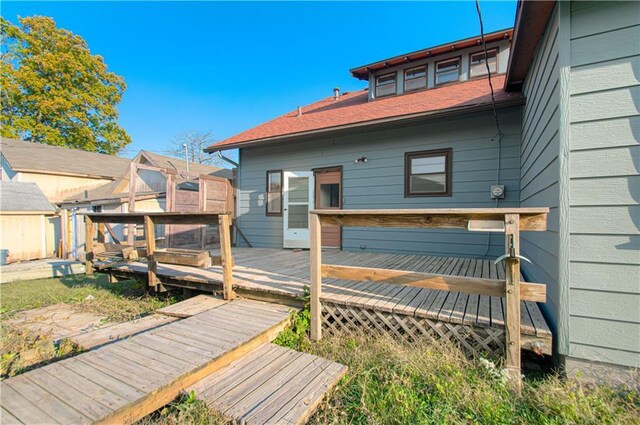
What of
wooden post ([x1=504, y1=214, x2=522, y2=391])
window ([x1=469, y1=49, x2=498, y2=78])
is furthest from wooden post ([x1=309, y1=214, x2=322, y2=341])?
window ([x1=469, y1=49, x2=498, y2=78])

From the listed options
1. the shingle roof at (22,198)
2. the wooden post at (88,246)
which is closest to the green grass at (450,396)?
the wooden post at (88,246)

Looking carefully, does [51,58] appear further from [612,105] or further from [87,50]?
[612,105]

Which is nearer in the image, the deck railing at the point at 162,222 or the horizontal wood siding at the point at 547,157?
the horizontal wood siding at the point at 547,157

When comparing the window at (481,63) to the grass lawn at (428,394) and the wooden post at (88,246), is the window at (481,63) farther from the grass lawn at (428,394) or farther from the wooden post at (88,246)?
the wooden post at (88,246)

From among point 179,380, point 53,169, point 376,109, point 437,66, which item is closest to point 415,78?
point 437,66

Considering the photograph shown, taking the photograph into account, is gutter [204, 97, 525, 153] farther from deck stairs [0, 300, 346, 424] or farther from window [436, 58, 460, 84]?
deck stairs [0, 300, 346, 424]

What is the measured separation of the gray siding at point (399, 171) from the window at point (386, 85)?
202 cm

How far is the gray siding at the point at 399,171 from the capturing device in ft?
15.7

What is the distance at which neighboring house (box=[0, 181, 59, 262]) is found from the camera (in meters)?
10.7

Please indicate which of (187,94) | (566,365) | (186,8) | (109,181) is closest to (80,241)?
(109,181)

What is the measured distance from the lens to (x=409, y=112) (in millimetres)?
5082

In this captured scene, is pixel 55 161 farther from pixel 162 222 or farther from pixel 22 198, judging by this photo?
pixel 162 222

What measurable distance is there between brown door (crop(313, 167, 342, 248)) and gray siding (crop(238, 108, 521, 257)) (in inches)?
6.7

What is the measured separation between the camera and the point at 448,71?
21.2ft
